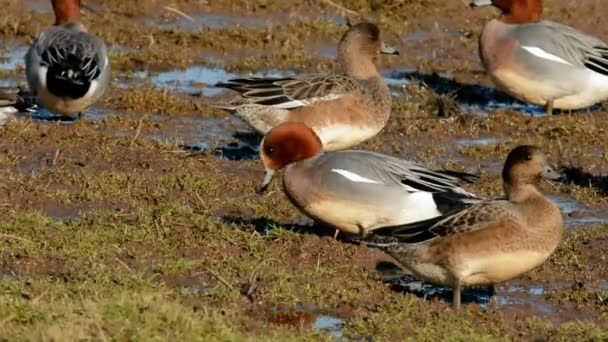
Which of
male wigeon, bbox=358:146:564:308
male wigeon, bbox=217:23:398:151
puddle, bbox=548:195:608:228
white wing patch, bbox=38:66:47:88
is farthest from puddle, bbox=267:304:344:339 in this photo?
white wing patch, bbox=38:66:47:88

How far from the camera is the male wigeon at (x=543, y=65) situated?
10.7m

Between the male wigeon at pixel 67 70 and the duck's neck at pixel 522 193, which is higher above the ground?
the duck's neck at pixel 522 193

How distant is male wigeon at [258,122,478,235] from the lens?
688 cm

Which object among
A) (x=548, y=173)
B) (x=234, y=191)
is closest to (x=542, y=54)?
(x=234, y=191)

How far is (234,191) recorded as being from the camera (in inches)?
320

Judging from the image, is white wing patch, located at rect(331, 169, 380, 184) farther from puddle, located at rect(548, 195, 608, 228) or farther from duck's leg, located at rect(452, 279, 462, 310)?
puddle, located at rect(548, 195, 608, 228)

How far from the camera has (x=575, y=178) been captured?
879 cm

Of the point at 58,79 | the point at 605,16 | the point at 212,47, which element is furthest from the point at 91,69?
the point at 605,16

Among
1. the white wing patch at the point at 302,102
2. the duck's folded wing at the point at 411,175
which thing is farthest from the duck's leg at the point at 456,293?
the white wing patch at the point at 302,102

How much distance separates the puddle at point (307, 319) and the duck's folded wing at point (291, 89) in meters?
2.91

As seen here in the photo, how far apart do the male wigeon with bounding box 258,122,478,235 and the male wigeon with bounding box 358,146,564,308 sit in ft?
1.87

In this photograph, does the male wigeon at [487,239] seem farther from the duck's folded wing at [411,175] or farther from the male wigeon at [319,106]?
the male wigeon at [319,106]

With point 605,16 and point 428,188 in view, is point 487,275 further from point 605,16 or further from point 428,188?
point 605,16

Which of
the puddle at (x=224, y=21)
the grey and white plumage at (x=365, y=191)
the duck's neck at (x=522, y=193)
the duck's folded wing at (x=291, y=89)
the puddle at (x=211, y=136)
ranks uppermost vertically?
the duck's neck at (x=522, y=193)
